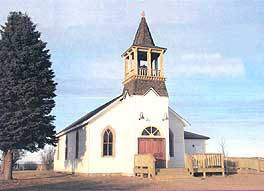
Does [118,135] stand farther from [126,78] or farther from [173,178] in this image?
[173,178]

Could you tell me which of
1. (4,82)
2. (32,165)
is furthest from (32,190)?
(32,165)

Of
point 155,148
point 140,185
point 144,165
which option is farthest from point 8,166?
point 155,148

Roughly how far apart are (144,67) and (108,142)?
23.3 feet

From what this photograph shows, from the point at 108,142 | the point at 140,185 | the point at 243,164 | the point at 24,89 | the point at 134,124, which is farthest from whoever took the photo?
the point at 108,142

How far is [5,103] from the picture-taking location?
82.7ft

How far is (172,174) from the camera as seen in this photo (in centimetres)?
2608

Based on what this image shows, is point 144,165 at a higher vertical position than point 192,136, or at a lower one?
lower

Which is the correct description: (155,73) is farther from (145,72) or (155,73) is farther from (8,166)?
(8,166)

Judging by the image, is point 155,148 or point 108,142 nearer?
point 155,148

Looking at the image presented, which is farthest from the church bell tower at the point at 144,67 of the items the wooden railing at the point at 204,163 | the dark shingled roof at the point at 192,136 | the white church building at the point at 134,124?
the dark shingled roof at the point at 192,136

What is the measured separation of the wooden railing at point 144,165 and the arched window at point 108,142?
2.89 metres

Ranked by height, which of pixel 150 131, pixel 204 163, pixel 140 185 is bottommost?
pixel 140 185

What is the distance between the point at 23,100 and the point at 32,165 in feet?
112

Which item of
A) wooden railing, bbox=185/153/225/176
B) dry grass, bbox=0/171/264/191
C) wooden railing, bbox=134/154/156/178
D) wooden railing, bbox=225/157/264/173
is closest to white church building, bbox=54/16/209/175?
wooden railing, bbox=134/154/156/178
